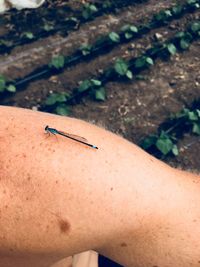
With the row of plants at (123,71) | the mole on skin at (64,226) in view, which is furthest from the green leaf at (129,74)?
the mole on skin at (64,226)

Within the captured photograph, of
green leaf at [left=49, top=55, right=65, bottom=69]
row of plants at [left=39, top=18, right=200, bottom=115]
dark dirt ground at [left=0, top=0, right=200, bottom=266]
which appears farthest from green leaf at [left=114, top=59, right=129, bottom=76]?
green leaf at [left=49, top=55, right=65, bottom=69]

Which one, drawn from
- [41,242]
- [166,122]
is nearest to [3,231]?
[41,242]

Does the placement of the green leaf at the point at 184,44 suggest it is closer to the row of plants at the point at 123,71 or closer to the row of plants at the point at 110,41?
the row of plants at the point at 123,71

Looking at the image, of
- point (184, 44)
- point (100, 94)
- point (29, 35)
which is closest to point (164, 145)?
point (100, 94)

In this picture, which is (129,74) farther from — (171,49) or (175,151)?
(175,151)

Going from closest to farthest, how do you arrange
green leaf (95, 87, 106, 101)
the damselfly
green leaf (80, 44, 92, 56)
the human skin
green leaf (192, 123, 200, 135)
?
the human skin < the damselfly < green leaf (192, 123, 200, 135) < green leaf (95, 87, 106, 101) < green leaf (80, 44, 92, 56)

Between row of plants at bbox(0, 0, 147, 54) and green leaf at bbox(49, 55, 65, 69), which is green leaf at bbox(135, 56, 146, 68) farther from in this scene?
row of plants at bbox(0, 0, 147, 54)
